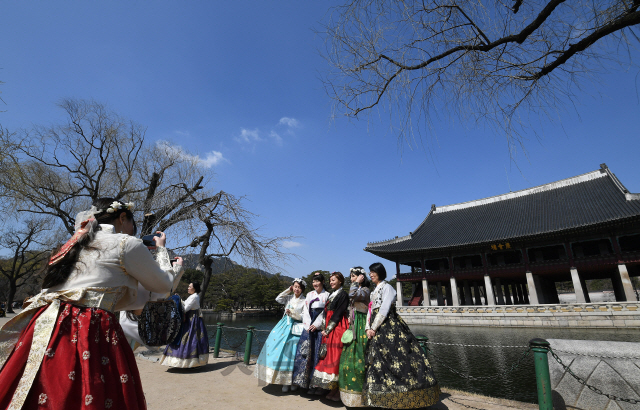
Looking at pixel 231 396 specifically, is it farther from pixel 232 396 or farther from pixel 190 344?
pixel 190 344

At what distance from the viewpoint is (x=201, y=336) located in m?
5.22

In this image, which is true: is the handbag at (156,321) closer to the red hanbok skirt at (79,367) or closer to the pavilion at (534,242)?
the red hanbok skirt at (79,367)

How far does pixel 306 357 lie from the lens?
398 cm

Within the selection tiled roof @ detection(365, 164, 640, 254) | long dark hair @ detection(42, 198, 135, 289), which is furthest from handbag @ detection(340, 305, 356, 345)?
tiled roof @ detection(365, 164, 640, 254)

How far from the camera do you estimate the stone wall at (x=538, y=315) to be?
14.4m

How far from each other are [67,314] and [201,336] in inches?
173

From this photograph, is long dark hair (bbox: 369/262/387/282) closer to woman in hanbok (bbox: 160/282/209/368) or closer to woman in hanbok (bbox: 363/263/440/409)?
woman in hanbok (bbox: 363/263/440/409)

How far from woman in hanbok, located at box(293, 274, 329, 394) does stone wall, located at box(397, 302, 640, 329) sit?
17.0m

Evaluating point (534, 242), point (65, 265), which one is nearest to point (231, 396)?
point (65, 265)

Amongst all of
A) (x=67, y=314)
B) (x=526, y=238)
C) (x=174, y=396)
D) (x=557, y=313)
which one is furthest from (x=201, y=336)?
(x=526, y=238)

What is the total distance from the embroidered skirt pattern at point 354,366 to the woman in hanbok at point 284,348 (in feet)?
3.04

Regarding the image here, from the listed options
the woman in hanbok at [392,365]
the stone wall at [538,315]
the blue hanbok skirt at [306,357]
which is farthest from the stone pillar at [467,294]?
the woman in hanbok at [392,365]

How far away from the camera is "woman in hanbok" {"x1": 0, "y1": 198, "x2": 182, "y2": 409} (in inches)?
47.5

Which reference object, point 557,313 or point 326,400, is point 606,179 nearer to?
point 557,313
